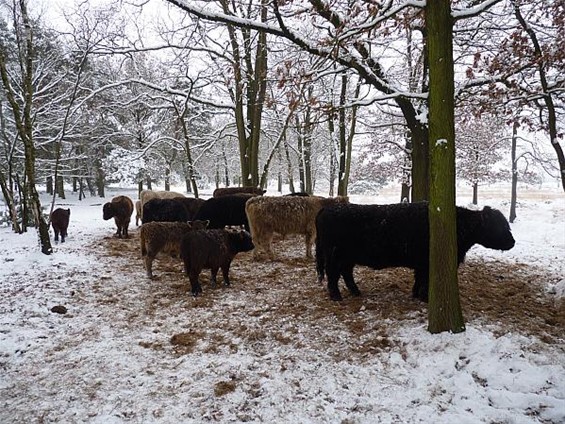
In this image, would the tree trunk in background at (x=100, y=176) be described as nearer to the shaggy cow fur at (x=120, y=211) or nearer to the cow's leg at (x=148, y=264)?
the shaggy cow fur at (x=120, y=211)

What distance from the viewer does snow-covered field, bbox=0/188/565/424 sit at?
312 centimetres

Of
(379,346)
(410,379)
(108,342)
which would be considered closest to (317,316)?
(379,346)

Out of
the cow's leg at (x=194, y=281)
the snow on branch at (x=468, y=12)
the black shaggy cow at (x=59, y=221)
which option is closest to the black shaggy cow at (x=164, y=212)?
the black shaggy cow at (x=59, y=221)

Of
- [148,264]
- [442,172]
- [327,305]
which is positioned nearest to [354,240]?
[327,305]

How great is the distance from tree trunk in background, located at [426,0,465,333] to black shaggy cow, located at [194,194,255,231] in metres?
6.90

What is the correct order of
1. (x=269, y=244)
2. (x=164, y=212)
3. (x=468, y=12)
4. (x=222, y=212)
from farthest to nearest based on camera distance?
(x=164, y=212) < (x=222, y=212) < (x=269, y=244) < (x=468, y=12)

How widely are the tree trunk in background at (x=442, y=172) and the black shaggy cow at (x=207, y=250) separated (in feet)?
11.6

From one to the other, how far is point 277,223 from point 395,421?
5.78 meters

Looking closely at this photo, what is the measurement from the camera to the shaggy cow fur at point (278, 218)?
8.42 metres

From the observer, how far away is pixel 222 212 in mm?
10266

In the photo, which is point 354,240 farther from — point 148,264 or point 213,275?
point 148,264

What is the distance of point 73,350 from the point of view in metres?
4.24

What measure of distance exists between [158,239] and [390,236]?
4220 mm

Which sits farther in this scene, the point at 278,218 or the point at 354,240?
the point at 278,218
